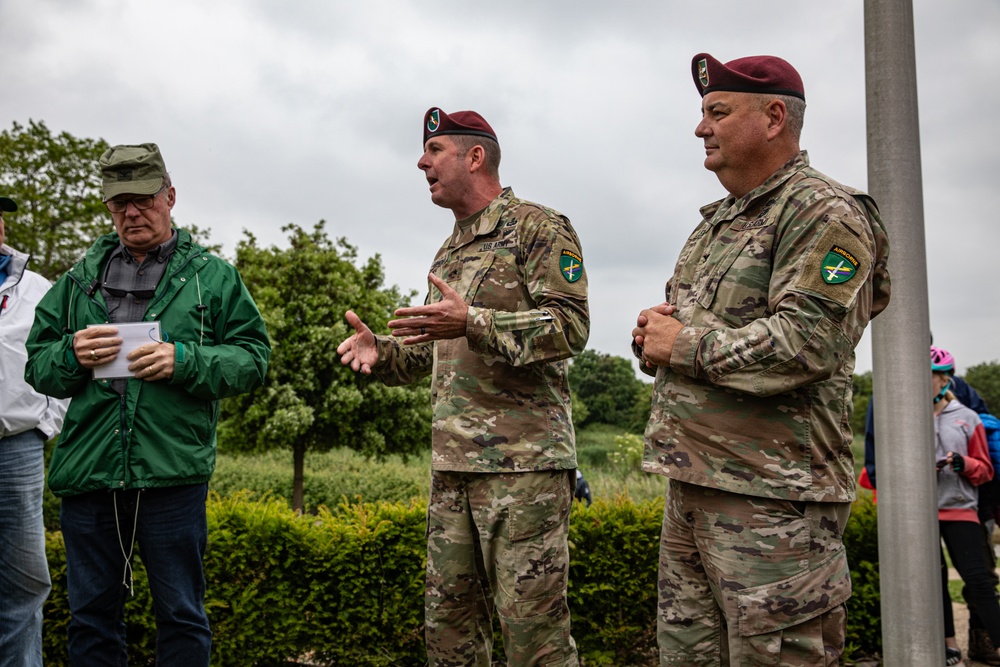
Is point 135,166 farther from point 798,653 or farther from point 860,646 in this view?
point 860,646

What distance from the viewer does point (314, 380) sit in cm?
1191

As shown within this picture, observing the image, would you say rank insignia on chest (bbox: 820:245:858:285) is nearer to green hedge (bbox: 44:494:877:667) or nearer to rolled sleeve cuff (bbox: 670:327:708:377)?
rolled sleeve cuff (bbox: 670:327:708:377)

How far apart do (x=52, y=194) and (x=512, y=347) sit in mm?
16301

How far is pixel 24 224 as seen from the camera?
50.2 ft

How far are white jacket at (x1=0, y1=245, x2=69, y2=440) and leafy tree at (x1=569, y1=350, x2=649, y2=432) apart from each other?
18.8 m

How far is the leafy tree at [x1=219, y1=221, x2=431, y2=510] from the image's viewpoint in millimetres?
11695

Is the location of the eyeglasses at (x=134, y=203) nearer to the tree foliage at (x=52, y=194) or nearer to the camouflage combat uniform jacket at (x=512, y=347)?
the camouflage combat uniform jacket at (x=512, y=347)

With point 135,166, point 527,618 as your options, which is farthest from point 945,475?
point 135,166

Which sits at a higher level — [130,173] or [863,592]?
[130,173]

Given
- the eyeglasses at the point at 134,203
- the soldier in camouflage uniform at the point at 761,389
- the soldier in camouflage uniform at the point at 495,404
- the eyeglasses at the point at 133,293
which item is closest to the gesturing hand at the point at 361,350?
the soldier in camouflage uniform at the point at 495,404

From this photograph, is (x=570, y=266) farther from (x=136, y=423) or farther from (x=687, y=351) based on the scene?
(x=136, y=423)

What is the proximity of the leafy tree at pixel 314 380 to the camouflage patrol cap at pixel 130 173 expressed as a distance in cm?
828

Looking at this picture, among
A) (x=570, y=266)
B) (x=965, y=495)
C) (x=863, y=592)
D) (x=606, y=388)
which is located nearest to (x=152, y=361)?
(x=570, y=266)

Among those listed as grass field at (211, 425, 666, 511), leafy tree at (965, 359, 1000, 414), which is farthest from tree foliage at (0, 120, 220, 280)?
leafy tree at (965, 359, 1000, 414)
